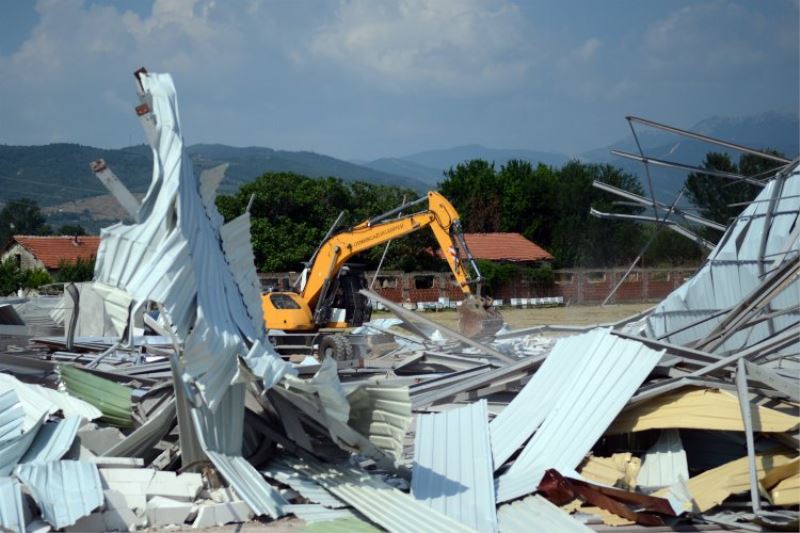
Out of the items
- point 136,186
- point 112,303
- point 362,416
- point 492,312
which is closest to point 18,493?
point 112,303

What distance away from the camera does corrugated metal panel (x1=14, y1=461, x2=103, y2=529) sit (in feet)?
23.3

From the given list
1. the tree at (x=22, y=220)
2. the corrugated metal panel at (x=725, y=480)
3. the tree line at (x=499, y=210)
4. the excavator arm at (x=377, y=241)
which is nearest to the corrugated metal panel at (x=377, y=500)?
the corrugated metal panel at (x=725, y=480)

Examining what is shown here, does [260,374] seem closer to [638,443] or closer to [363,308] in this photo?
[638,443]

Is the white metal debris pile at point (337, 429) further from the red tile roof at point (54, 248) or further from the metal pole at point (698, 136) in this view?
the red tile roof at point (54, 248)

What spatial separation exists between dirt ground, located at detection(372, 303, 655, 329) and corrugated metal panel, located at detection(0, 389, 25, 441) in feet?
80.3

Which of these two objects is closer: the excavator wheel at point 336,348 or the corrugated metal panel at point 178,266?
the corrugated metal panel at point 178,266

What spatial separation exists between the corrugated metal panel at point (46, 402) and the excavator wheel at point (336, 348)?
33.7 ft

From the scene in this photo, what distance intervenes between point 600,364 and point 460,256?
40.5ft

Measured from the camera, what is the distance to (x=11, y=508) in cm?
709

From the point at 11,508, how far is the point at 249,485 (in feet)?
5.65

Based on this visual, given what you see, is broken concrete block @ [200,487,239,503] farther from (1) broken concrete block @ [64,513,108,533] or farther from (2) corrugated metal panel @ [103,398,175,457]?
(2) corrugated metal panel @ [103,398,175,457]

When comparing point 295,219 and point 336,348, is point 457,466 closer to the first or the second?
point 336,348

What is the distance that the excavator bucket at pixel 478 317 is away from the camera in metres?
20.3

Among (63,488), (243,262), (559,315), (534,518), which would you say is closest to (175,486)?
(63,488)
